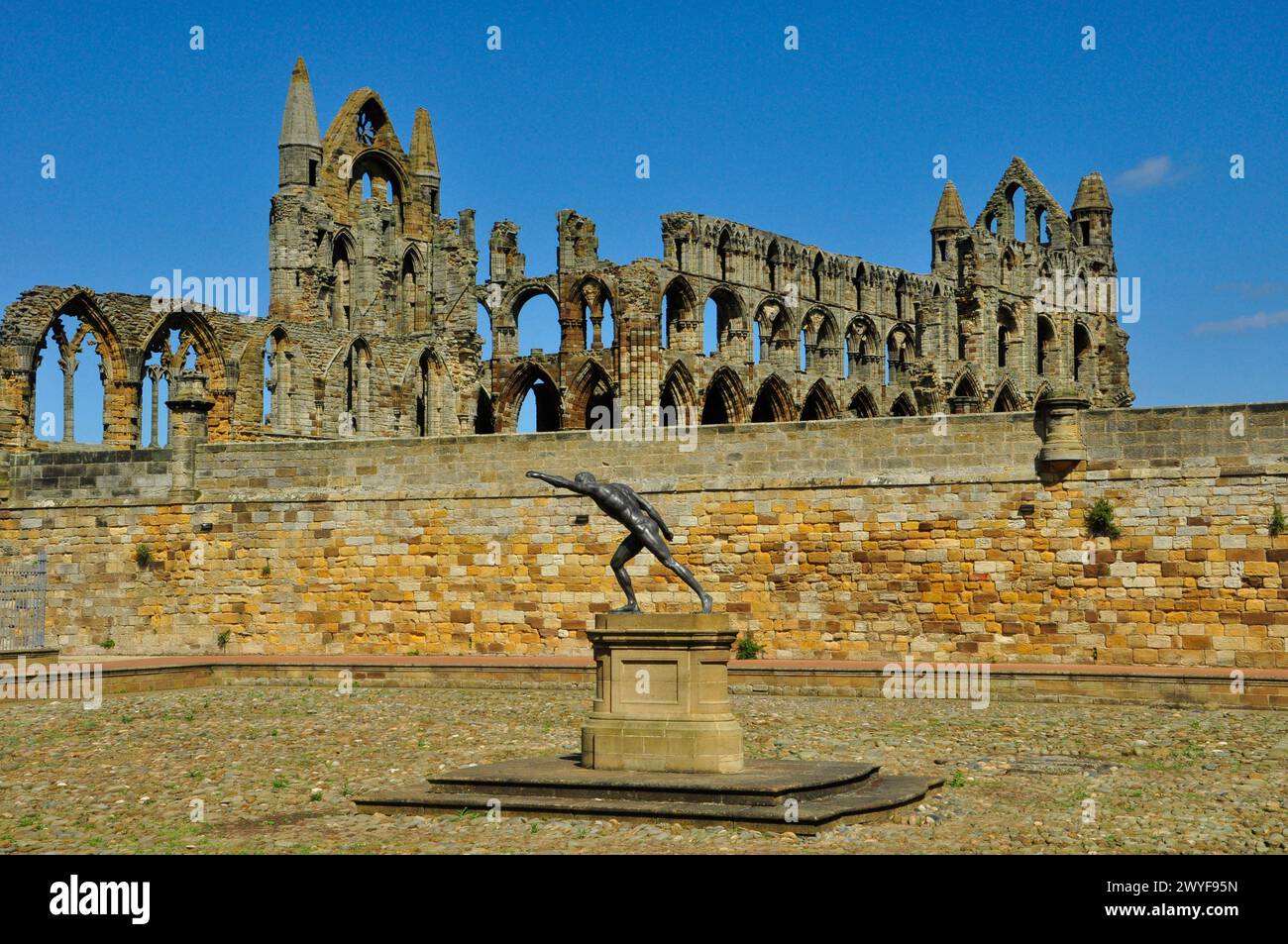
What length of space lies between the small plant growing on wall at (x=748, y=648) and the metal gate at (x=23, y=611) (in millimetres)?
9969

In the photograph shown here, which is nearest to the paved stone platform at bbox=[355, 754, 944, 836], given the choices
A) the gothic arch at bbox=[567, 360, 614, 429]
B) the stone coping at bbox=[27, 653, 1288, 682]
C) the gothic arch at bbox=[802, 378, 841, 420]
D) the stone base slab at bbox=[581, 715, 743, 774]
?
the stone base slab at bbox=[581, 715, 743, 774]

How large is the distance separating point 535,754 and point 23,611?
12525mm

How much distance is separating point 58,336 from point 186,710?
1839 centimetres

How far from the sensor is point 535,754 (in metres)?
15.1

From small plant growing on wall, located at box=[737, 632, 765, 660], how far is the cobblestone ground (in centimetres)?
344

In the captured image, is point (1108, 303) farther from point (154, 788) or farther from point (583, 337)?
point (154, 788)

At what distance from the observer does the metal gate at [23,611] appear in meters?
24.2

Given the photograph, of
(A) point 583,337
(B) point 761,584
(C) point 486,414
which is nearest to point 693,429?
(B) point 761,584

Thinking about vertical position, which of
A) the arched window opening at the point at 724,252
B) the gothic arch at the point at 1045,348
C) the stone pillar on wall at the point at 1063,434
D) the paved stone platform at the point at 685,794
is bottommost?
the paved stone platform at the point at 685,794

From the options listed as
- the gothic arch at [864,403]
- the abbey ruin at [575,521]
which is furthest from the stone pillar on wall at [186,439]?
the gothic arch at [864,403]

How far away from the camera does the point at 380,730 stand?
16969 millimetres

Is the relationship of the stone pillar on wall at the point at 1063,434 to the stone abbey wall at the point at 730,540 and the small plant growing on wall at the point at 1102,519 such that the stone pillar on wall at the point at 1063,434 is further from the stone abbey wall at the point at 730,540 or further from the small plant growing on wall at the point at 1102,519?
the small plant growing on wall at the point at 1102,519
